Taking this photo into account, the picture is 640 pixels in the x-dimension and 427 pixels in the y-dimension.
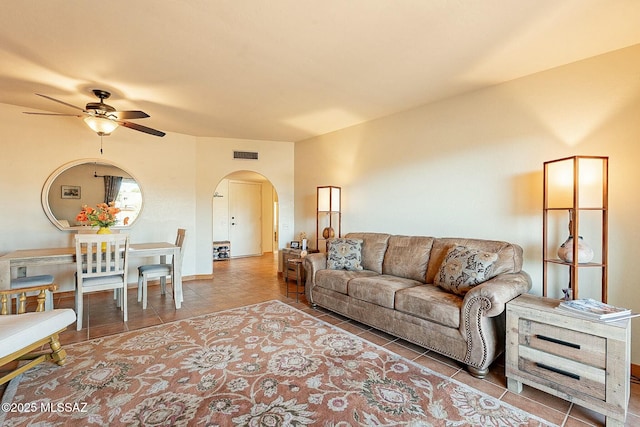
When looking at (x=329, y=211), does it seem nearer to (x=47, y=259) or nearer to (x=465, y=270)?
(x=465, y=270)

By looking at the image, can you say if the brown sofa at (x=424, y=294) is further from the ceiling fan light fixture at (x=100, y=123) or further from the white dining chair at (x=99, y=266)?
the ceiling fan light fixture at (x=100, y=123)

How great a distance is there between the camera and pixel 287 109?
3.99m

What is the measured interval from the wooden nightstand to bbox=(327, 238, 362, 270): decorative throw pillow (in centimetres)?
189

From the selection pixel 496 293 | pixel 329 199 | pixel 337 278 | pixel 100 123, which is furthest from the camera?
pixel 329 199

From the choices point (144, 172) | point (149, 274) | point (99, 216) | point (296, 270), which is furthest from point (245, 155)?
point (149, 274)

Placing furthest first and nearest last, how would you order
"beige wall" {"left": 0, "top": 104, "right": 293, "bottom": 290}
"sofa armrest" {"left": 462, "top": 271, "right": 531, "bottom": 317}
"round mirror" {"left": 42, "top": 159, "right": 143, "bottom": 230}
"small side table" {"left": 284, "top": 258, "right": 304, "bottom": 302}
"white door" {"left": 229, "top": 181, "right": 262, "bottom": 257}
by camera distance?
"white door" {"left": 229, "top": 181, "right": 262, "bottom": 257} → "small side table" {"left": 284, "top": 258, "right": 304, "bottom": 302} → "round mirror" {"left": 42, "top": 159, "right": 143, "bottom": 230} → "beige wall" {"left": 0, "top": 104, "right": 293, "bottom": 290} → "sofa armrest" {"left": 462, "top": 271, "right": 531, "bottom": 317}

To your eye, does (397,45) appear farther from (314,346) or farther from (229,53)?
(314,346)

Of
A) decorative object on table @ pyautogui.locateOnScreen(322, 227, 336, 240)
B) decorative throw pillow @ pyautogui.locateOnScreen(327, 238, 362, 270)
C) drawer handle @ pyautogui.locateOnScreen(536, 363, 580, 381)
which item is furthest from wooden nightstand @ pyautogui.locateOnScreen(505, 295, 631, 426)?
decorative object on table @ pyautogui.locateOnScreen(322, 227, 336, 240)

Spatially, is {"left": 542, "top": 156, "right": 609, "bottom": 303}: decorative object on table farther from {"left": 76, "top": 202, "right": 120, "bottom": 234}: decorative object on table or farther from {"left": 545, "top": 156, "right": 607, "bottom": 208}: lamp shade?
{"left": 76, "top": 202, "right": 120, "bottom": 234}: decorative object on table

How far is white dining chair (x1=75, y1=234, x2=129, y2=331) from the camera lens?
3113mm

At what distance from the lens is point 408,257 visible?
347 cm

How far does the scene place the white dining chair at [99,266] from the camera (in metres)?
3.11

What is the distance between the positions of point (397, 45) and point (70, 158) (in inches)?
187

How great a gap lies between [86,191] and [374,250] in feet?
14.4
